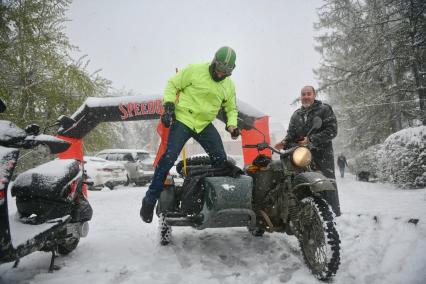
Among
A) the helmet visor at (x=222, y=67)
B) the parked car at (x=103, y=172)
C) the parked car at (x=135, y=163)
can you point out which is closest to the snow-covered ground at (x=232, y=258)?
the helmet visor at (x=222, y=67)

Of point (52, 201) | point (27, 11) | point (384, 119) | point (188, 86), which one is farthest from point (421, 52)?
point (27, 11)

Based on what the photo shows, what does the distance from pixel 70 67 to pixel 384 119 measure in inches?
649

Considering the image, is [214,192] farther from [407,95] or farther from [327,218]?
[407,95]

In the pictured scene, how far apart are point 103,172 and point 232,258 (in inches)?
401

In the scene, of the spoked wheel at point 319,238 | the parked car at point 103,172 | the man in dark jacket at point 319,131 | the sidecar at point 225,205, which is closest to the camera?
the spoked wheel at point 319,238

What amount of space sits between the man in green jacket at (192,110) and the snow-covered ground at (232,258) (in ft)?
2.09

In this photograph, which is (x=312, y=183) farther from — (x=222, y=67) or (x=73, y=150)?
(x=73, y=150)

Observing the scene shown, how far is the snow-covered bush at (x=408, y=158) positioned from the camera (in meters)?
8.62

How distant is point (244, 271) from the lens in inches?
122

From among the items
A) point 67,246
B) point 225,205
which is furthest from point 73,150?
point 225,205

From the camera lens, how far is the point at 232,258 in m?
3.51

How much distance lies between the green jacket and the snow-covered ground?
4.91 feet

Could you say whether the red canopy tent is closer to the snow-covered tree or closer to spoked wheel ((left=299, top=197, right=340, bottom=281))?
the snow-covered tree

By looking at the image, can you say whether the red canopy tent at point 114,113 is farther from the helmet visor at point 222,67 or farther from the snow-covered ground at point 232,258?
the helmet visor at point 222,67
